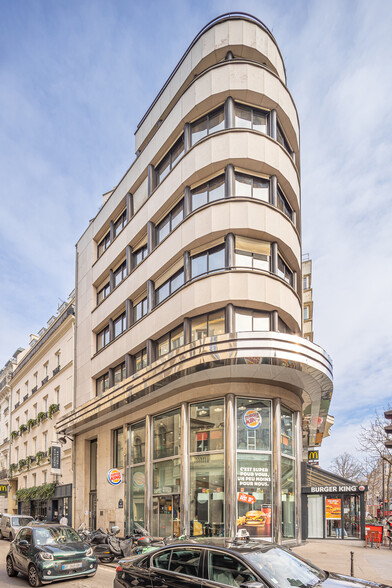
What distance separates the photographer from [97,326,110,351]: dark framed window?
32.4 meters

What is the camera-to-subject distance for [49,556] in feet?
42.3

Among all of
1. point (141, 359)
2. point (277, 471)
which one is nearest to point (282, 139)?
point (141, 359)

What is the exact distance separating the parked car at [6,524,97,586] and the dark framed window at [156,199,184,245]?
14297 millimetres

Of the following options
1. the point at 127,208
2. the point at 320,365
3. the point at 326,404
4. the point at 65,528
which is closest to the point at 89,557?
the point at 65,528

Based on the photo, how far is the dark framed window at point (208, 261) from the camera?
21.5m

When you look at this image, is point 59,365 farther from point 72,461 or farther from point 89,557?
point 89,557

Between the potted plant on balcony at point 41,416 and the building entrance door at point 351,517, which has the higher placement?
the potted plant on balcony at point 41,416

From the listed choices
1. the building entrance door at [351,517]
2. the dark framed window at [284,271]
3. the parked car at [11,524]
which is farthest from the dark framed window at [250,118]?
the parked car at [11,524]

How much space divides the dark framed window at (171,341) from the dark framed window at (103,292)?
9178 millimetres

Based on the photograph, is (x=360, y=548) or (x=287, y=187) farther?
(x=287, y=187)

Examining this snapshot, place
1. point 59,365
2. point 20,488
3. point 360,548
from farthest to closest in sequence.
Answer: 1. point 20,488
2. point 59,365
3. point 360,548

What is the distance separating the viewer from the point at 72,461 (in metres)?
34.7

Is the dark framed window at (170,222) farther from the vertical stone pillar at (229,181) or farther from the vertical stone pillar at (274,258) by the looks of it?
the vertical stone pillar at (274,258)

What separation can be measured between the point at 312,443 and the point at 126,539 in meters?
30.1
